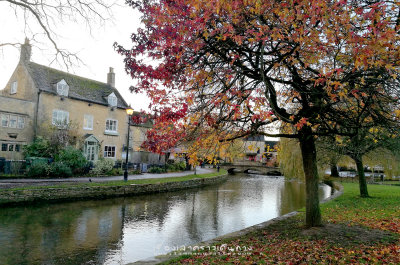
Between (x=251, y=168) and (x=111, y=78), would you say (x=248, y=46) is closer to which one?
(x=111, y=78)

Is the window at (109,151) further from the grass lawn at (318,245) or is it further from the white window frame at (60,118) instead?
the grass lawn at (318,245)

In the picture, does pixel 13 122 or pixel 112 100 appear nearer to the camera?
pixel 13 122

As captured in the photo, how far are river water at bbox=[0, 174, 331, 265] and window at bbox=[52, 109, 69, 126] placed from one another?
41.2ft

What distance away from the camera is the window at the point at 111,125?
3291 cm

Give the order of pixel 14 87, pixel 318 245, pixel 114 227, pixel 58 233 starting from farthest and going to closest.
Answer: pixel 14 87, pixel 114 227, pixel 58 233, pixel 318 245

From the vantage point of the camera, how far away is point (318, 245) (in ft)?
22.0

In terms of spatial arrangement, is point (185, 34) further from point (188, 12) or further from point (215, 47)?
point (215, 47)

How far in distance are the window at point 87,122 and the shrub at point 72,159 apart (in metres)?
6.90

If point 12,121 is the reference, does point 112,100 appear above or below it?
above

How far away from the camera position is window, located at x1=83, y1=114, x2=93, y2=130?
30.2 m

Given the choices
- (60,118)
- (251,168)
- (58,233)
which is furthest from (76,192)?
(251,168)

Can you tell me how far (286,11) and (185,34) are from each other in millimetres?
2148

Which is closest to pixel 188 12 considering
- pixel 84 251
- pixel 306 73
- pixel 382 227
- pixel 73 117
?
pixel 306 73

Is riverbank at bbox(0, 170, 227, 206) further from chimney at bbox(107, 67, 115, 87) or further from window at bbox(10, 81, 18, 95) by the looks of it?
chimney at bbox(107, 67, 115, 87)
